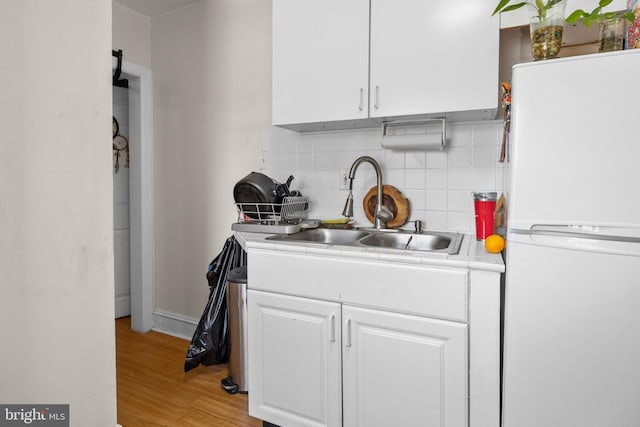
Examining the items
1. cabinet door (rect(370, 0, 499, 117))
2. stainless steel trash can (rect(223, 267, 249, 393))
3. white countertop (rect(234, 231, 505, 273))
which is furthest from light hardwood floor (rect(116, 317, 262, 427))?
cabinet door (rect(370, 0, 499, 117))

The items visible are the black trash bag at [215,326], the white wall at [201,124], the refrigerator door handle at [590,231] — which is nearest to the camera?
the refrigerator door handle at [590,231]

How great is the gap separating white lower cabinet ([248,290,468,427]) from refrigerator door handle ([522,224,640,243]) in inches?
16.3

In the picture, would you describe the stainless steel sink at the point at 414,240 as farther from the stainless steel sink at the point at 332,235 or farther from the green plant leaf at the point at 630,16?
the green plant leaf at the point at 630,16

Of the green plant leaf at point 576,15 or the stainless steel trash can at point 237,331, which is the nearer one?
the green plant leaf at point 576,15

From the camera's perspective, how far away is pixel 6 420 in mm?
1196

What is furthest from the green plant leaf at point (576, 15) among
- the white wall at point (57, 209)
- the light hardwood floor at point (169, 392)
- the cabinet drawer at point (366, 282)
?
the light hardwood floor at point (169, 392)

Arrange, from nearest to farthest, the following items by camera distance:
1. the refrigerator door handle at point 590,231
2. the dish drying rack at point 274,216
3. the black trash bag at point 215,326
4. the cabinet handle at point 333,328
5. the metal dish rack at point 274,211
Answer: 1. the refrigerator door handle at point 590,231
2. the cabinet handle at point 333,328
3. the dish drying rack at point 274,216
4. the metal dish rack at point 274,211
5. the black trash bag at point 215,326

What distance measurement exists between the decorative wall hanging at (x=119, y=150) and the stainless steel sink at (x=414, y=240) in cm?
252

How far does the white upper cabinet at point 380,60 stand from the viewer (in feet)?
5.01

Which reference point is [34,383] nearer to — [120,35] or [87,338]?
[87,338]

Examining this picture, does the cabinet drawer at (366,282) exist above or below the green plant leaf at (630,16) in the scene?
below

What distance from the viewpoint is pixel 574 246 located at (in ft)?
3.44

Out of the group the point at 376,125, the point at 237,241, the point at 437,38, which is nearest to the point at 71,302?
the point at 237,241

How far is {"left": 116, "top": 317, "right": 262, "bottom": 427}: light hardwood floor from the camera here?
181 cm
